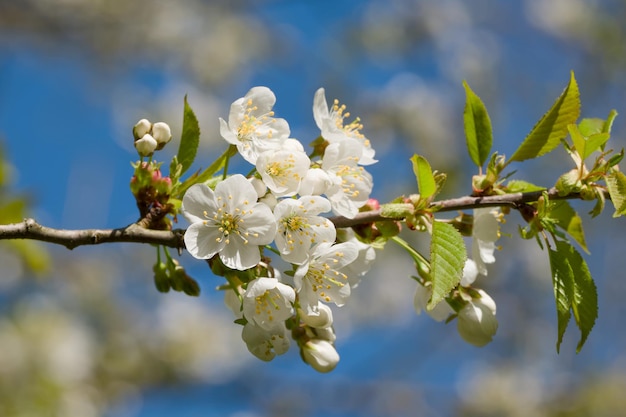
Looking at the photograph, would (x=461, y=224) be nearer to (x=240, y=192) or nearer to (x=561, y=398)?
(x=240, y=192)

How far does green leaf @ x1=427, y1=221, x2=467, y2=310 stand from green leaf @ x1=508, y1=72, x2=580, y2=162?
0.38 metres

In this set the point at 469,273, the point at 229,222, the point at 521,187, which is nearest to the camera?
the point at 229,222

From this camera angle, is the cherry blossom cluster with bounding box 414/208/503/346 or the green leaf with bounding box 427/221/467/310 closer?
the green leaf with bounding box 427/221/467/310

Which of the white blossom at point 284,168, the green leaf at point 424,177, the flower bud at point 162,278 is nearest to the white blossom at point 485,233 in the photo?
the green leaf at point 424,177

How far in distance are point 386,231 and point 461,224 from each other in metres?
0.26

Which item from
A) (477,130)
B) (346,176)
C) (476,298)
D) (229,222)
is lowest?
(476,298)

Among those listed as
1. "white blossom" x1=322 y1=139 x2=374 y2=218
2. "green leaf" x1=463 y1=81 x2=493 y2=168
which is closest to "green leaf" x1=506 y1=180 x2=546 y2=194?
"green leaf" x1=463 y1=81 x2=493 y2=168

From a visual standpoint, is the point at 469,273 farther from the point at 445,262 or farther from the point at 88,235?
the point at 88,235

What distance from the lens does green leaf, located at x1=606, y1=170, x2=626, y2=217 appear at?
143cm

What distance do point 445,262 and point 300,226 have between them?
13.3 inches

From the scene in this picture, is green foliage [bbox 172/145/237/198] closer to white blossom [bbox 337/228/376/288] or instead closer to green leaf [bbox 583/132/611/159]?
white blossom [bbox 337/228/376/288]

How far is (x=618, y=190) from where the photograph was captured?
1.46 metres

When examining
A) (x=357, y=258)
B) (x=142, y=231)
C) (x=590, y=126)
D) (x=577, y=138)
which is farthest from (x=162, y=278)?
(x=590, y=126)

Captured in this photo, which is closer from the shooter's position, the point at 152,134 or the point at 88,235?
the point at 88,235
